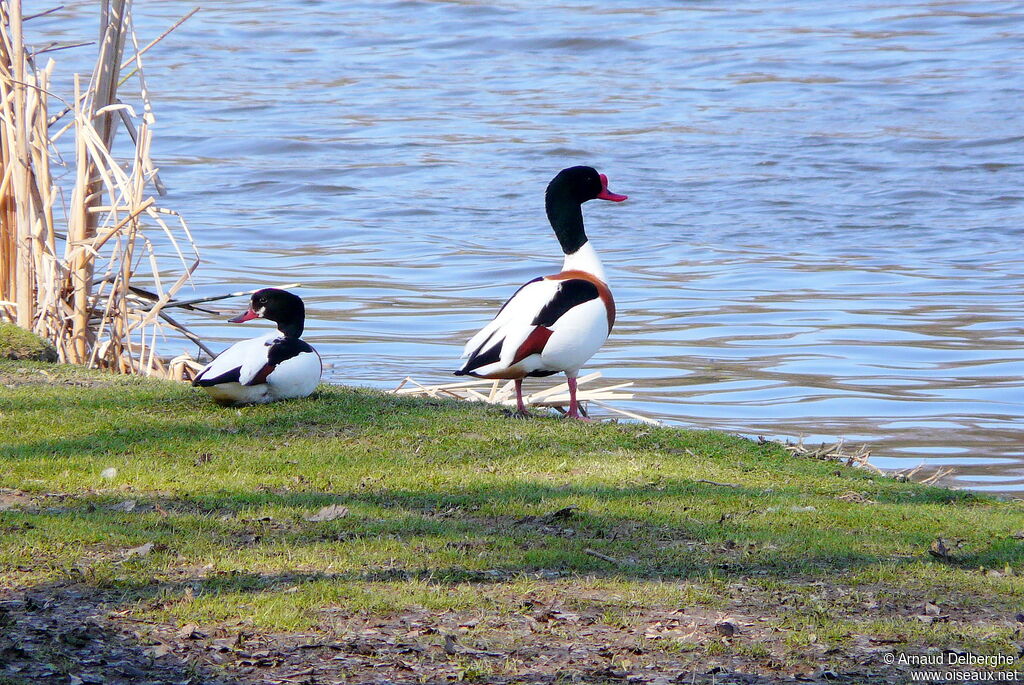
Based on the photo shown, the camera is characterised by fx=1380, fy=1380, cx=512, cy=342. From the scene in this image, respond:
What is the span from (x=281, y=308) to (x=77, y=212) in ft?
5.60

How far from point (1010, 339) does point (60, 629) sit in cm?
864

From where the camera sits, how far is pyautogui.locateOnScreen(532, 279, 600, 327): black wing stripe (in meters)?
7.09

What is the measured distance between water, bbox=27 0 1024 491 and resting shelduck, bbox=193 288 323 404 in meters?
2.76

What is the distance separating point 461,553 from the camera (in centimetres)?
472

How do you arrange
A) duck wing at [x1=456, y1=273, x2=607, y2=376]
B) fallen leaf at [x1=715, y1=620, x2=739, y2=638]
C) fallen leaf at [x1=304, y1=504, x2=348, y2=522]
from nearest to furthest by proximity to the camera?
fallen leaf at [x1=715, y1=620, x2=739, y2=638]
fallen leaf at [x1=304, y1=504, x2=348, y2=522]
duck wing at [x1=456, y1=273, x2=607, y2=376]

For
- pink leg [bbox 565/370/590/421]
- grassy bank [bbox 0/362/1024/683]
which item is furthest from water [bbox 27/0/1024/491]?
grassy bank [bbox 0/362/1024/683]

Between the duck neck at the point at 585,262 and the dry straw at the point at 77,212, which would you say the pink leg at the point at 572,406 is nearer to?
the duck neck at the point at 585,262

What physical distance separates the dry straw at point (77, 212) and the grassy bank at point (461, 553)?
1475 millimetres

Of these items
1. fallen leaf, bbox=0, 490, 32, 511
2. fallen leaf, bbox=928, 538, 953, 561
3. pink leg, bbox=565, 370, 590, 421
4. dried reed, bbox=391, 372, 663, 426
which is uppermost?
fallen leaf, bbox=0, 490, 32, 511

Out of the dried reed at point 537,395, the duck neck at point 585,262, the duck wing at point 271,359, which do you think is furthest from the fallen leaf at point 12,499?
the duck neck at point 585,262

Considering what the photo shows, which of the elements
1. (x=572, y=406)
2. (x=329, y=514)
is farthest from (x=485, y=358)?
(x=329, y=514)

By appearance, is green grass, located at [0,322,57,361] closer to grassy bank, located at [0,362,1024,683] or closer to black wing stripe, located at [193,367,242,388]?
grassy bank, located at [0,362,1024,683]

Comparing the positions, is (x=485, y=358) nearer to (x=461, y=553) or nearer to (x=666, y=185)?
(x=461, y=553)

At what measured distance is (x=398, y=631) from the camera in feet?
13.3
